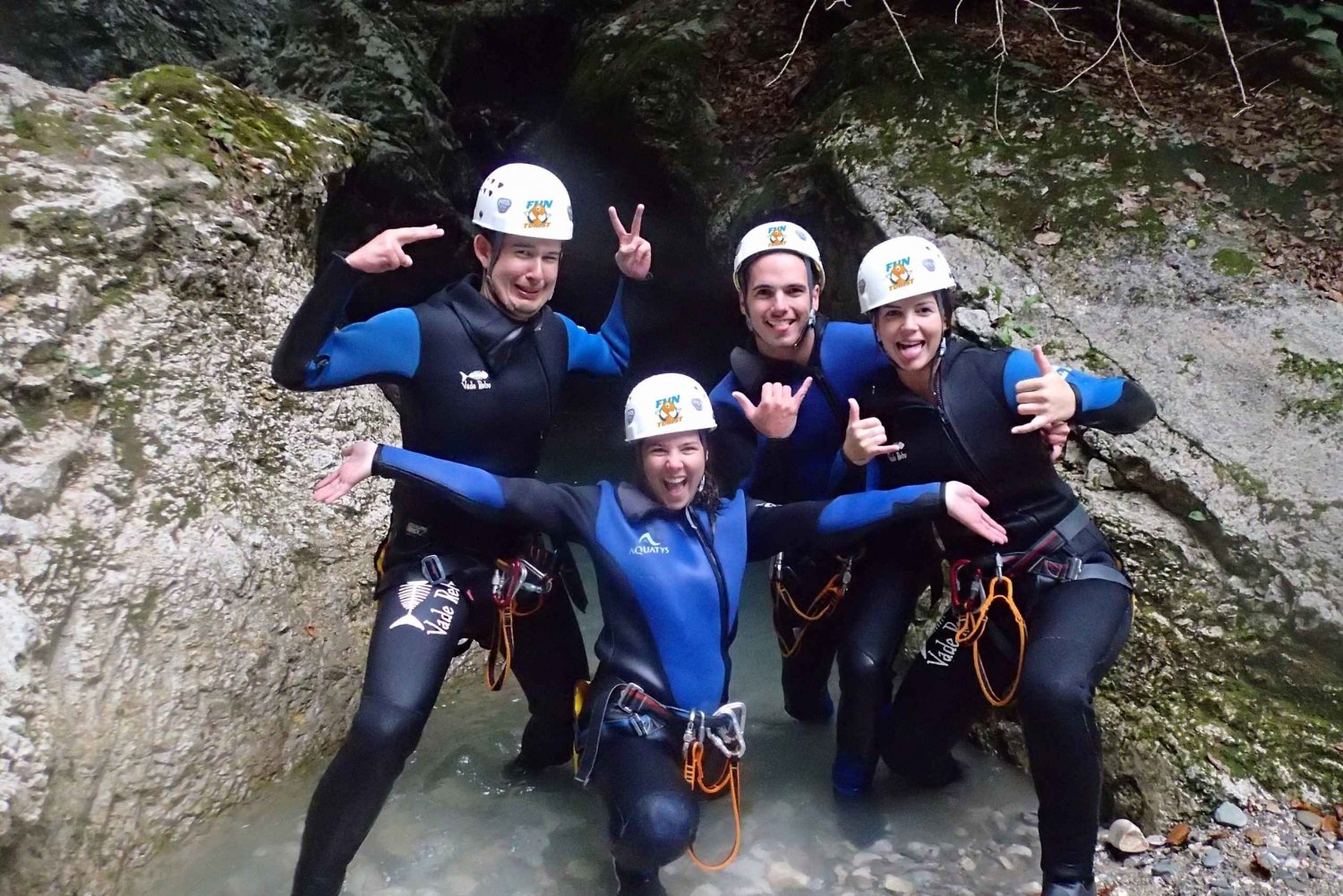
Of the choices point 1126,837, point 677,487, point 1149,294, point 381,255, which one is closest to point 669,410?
point 677,487

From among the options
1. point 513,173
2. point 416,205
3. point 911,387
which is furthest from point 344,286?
point 416,205

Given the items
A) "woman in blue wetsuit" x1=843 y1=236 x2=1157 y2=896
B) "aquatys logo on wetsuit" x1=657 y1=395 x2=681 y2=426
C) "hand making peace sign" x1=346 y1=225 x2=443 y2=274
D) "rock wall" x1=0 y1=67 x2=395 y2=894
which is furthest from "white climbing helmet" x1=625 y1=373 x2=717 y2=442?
"rock wall" x1=0 y1=67 x2=395 y2=894

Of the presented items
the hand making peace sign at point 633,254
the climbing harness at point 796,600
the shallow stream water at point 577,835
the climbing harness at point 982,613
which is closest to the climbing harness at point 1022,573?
the climbing harness at point 982,613

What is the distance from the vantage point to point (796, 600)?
4.22 metres

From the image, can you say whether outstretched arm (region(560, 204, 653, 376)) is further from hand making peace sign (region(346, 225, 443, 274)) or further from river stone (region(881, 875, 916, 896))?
river stone (region(881, 875, 916, 896))

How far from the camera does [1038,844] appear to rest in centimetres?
371

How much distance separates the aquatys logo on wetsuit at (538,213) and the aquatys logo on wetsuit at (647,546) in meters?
1.31

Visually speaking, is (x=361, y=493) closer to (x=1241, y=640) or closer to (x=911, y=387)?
(x=911, y=387)

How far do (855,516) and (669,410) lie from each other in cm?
85

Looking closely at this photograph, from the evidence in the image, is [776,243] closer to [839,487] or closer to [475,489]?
[839,487]

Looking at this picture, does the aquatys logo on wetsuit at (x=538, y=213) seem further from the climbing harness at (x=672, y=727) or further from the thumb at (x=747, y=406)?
the climbing harness at (x=672, y=727)

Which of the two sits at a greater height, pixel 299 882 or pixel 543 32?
pixel 543 32

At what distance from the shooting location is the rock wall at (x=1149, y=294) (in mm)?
3910

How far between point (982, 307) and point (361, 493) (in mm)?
3811
